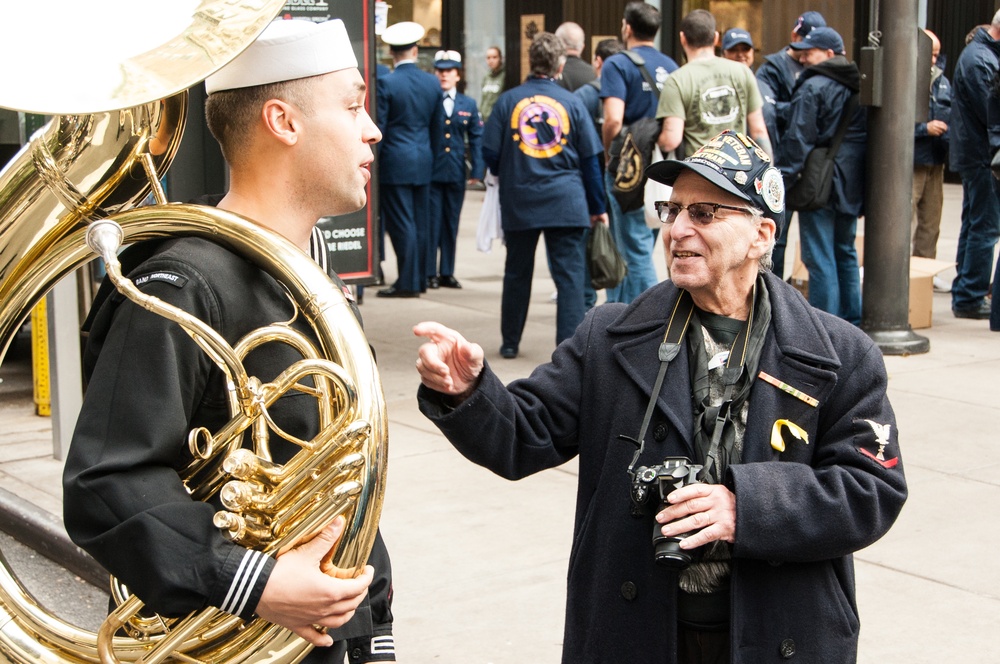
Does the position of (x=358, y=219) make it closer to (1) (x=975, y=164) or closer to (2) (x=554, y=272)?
(2) (x=554, y=272)

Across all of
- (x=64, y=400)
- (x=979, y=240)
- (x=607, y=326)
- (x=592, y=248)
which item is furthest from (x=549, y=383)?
(x=979, y=240)

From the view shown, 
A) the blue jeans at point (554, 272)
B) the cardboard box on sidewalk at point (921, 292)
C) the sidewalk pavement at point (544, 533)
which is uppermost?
the blue jeans at point (554, 272)

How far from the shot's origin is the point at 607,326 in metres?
2.60

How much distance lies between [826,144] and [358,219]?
2955mm

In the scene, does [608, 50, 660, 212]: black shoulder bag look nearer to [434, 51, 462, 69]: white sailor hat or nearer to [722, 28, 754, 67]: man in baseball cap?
[722, 28, 754, 67]: man in baseball cap

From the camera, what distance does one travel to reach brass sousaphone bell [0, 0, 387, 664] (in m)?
1.90

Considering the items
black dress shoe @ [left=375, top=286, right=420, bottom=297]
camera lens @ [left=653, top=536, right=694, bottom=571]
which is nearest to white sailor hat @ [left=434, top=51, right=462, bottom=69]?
black dress shoe @ [left=375, top=286, right=420, bottom=297]

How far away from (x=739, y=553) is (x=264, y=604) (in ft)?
2.80

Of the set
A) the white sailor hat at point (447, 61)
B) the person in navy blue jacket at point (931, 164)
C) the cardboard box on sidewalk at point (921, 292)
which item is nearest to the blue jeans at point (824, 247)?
the cardboard box on sidewalk at point (921, 292)

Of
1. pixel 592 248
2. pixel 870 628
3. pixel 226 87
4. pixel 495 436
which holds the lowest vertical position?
pixel 870 628

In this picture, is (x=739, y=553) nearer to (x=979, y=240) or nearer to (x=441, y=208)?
(x=979, y=240)

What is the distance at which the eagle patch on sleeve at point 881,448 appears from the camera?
2383 mm

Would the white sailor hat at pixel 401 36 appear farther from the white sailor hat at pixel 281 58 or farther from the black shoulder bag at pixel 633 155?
the white sailor hat at pixel 281 58

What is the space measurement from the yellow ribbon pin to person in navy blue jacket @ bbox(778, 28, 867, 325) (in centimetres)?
584
